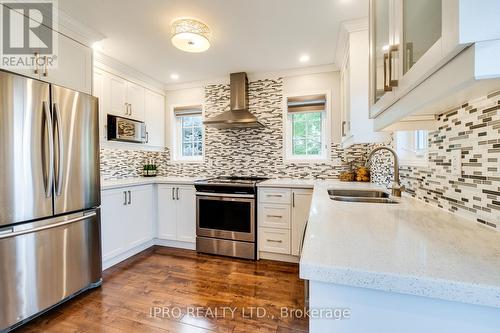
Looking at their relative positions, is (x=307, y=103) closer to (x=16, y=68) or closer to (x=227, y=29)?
(x=227, y=29)

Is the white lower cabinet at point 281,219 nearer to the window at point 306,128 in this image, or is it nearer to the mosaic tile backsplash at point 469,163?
the window at point 306,128

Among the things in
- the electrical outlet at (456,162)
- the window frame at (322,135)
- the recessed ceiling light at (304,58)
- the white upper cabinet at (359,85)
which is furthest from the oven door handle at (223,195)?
the electrical outlet at (456,162)

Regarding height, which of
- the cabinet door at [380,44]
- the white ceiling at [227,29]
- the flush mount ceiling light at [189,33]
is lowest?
the cabinet door at [380,44]

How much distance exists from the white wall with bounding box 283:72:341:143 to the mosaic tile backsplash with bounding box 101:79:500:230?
0.16 meters

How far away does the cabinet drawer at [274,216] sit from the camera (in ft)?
8.66

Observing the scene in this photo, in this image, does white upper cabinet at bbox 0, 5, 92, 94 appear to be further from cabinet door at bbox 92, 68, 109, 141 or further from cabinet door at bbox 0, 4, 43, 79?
cabinet door at bbox 92, 68, 109, 141

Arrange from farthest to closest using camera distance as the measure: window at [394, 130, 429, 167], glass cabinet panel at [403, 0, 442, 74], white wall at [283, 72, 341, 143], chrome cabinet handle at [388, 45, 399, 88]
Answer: white wall at [283, 72, 341, 143] < window at [394, 130, 429, 167] < chrome cabinet handle at [388, 45, 399, 88] < glass cabinet panel at [403, 0, 442, 74]

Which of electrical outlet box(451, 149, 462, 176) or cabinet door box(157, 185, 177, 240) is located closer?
electrical outlet box(451, 149, 462, 176)

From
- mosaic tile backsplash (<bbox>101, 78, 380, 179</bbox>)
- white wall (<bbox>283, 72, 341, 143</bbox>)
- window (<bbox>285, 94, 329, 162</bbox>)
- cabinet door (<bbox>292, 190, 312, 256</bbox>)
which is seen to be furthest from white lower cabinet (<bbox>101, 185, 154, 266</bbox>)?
white wall (<bbox>283, 72, 341, 143</bbox>)

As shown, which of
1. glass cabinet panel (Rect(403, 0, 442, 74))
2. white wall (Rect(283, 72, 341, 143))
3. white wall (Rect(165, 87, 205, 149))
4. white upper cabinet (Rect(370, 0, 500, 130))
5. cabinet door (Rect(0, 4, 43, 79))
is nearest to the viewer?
white upper cabinet (Rect(370, 0, 500, 130))

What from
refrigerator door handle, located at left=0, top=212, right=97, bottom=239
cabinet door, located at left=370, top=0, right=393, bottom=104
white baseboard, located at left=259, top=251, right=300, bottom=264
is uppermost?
cabinet door, located at left=370, top=0, right=393, bottom=104

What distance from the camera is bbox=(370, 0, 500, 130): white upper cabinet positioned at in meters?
0.42

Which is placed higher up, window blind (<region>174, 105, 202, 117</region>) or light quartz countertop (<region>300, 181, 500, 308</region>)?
window blind (<region>174, 105, 202, 117</region>)

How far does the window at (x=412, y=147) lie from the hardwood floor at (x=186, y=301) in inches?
54.3
